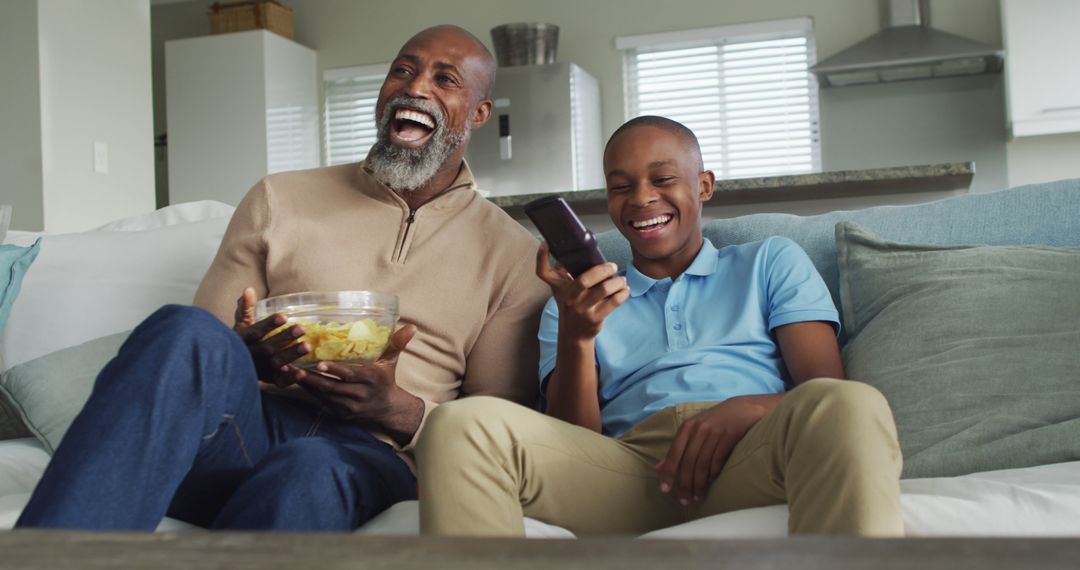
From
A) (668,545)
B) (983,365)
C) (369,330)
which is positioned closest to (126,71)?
(369,330)

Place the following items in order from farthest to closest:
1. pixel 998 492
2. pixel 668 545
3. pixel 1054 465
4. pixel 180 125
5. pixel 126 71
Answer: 1. pixel 180 125
2. pixel 126 71
3. pixel 1054 465
4. pixel 998 492
5. pixel 668 545

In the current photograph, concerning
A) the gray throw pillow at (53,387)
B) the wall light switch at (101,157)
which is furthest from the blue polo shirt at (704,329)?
the wall light switch at (101,157)

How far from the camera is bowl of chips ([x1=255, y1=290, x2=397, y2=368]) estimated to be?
1.45 m

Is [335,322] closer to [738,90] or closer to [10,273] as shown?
[10,273]

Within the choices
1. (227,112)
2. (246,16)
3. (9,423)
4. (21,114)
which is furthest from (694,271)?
(246,16)

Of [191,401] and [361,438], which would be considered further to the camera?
[361,438]

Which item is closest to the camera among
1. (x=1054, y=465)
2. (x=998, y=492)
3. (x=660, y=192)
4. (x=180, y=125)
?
A: (x=998, y=492)

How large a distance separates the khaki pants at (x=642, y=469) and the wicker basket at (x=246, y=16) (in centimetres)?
533

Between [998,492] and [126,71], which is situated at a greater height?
[126,71]

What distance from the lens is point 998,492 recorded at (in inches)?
50.3

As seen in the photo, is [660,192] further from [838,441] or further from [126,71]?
[126,71]

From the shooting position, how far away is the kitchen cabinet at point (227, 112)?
6133 mm

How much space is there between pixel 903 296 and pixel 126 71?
13.4 ft

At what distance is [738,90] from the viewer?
604cm
